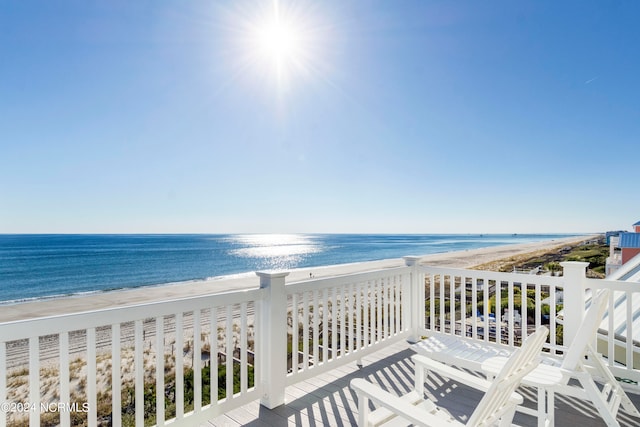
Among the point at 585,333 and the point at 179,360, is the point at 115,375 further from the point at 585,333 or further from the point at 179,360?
the point at 585,333

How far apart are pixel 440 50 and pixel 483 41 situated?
71 centimetres

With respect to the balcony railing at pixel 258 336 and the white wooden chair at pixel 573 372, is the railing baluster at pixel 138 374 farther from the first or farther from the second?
the white wooden chair at pixel 573 372

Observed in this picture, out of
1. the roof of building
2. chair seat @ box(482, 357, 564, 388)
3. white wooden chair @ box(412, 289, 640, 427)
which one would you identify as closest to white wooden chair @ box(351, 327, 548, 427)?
chair seat @ box(482, 357, 564, 388)

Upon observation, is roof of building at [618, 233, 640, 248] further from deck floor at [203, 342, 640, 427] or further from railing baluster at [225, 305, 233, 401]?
railing baluster at [225, 305, 233, 401]

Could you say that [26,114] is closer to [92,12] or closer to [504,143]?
[92,12]

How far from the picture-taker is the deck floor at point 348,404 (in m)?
2.33

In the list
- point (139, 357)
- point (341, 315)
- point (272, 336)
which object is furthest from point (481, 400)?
point (341, 315)

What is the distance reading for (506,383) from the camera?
1.46 metres

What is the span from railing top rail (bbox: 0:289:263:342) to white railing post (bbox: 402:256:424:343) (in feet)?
7.85

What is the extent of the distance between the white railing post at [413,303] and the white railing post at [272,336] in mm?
2003

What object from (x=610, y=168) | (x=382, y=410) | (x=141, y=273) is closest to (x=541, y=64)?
(x=610, y=168)

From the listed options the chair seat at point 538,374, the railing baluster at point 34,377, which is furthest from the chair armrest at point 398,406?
the railing baluster at point 34,377

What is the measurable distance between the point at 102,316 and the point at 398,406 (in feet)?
5.08

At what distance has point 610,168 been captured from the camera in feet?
29.5
